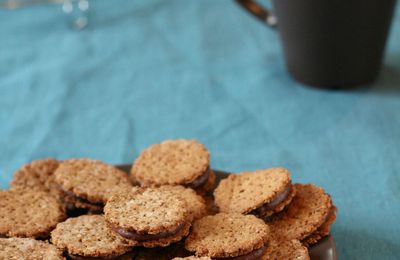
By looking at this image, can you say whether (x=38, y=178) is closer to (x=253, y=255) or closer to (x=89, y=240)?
(x=89, y=240)

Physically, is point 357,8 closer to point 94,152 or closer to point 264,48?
point 264,48

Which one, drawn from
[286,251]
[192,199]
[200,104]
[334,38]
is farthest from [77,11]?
[286,251]

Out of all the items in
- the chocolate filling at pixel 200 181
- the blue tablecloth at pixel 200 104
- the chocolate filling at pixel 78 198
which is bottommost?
the blue tablecloth at pixel 200 104

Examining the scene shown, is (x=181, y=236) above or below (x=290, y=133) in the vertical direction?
above

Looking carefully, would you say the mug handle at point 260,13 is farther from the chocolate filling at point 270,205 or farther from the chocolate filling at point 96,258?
the chocolate filling at point 96,258

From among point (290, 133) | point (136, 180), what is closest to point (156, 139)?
point (290, 133)

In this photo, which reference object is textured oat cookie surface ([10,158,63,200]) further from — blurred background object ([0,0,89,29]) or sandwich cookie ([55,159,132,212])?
blurred background object ([0,0,89,29])

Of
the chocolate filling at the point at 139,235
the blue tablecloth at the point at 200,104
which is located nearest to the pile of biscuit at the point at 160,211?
the chocolate filling at the point at 139,235
